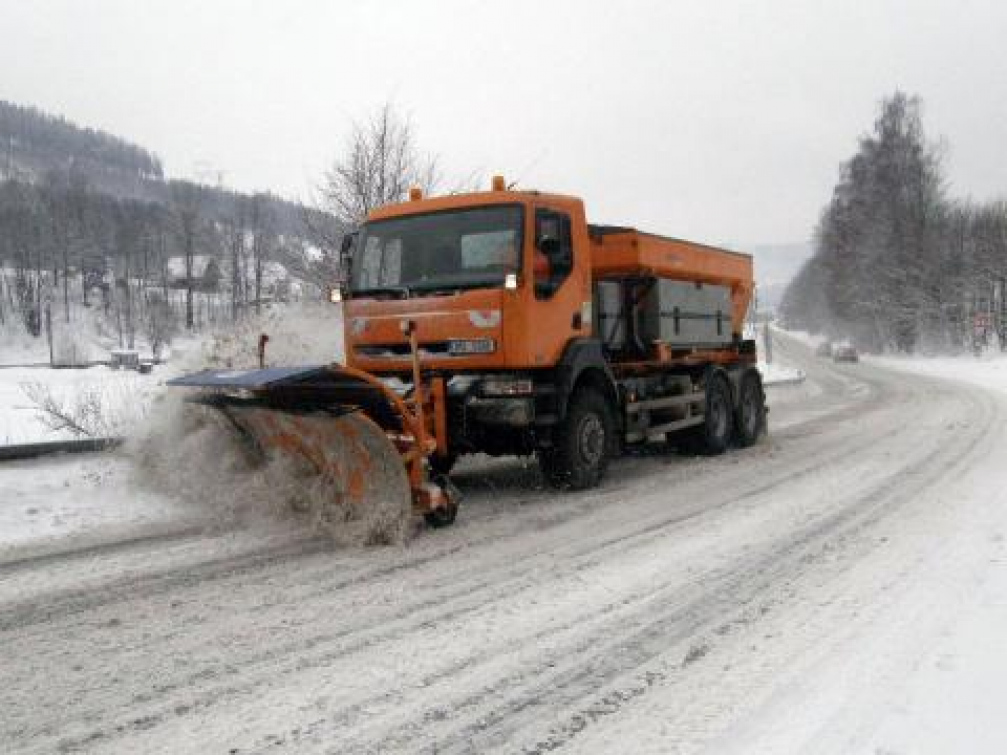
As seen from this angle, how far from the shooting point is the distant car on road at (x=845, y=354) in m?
51.8

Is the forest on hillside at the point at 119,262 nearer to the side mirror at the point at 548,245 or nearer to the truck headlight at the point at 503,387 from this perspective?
the side mirror at the point at 548,245

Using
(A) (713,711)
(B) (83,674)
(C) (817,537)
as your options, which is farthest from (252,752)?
(C) (817,537)

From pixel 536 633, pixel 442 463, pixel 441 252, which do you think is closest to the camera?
pixel 536 633

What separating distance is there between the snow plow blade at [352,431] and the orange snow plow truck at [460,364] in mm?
13

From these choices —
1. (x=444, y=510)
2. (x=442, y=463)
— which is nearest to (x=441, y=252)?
(x=442, y=463)

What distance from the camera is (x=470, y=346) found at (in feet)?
24.5

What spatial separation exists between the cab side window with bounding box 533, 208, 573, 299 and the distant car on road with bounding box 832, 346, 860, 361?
4770 centimetres

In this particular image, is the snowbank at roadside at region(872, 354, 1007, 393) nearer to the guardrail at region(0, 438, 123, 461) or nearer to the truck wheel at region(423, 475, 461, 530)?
the truck wheel at region(423, 475, 461, 530)

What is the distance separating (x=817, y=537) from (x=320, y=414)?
359 cm

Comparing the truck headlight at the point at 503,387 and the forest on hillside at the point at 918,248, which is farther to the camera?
the forest on hillside at the point at 918,248

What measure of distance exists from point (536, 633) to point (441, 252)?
4.23 metres

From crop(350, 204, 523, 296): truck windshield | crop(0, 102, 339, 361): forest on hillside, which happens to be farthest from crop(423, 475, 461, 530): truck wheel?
crop(0, 102, 339, 361): forest on hillside

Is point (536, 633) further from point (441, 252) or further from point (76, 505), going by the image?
point (76, 505)

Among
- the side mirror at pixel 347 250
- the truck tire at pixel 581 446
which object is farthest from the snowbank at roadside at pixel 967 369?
the side mirror at pixel 347 250
